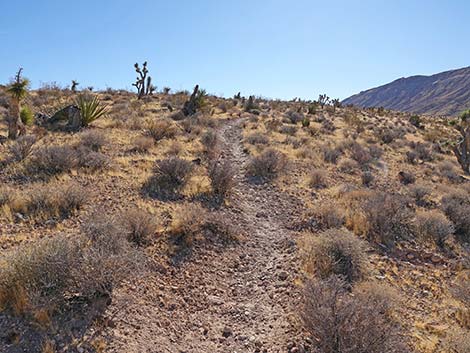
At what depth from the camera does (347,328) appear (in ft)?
12.6

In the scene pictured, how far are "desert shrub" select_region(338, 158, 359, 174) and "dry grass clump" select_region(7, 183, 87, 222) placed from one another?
402 inches

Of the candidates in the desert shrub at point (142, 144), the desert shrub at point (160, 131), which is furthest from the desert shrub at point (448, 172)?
the desert shrub at point (142, 144)

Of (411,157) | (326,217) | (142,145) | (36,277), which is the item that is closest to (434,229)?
(326,217)

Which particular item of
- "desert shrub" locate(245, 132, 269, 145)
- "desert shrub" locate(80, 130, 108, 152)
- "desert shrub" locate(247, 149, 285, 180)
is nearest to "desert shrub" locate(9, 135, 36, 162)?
"desert shrub" locate(80, 130, 108, 152)

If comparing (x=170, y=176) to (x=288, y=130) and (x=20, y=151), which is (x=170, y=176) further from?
(x=288, y=130)

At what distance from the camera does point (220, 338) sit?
455 cm

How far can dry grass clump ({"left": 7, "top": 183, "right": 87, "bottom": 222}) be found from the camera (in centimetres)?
664

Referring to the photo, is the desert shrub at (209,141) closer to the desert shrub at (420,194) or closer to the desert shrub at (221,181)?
the desert shrub at (221,181)

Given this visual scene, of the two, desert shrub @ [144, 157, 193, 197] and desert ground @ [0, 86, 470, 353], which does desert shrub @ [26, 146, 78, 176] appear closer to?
desert ground @ [0, 86, 470, 353]

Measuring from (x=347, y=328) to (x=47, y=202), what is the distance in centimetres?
597

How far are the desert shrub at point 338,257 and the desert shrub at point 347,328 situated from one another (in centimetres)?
168

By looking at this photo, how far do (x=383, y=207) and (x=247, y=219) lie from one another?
11.8ft

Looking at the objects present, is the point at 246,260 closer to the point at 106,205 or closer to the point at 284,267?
the point at 284,267

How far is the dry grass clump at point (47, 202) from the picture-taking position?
21.8 ft
